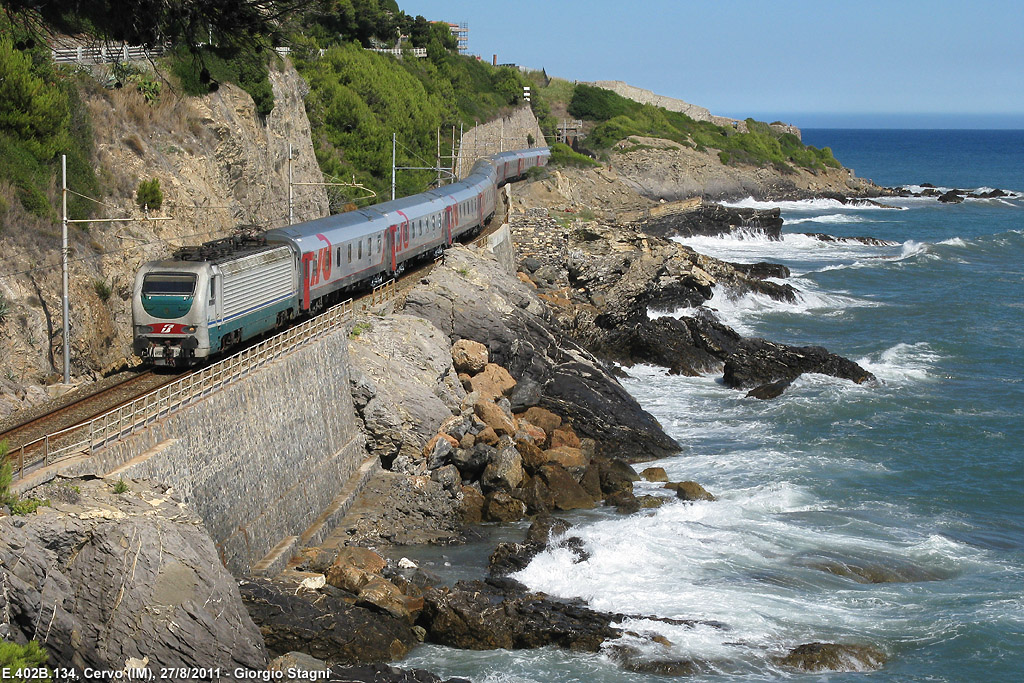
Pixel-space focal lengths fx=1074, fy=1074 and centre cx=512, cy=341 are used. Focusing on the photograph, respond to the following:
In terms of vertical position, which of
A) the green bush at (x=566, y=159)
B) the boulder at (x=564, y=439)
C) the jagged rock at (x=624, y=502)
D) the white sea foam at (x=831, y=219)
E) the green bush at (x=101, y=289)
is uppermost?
the green bush at (x=566, y=159)

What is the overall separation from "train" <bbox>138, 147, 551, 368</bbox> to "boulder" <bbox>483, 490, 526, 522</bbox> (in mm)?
7239

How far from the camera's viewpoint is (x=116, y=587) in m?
15.3

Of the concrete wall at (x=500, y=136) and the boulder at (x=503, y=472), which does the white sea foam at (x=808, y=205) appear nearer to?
the concrete wall at (x=500, y=136)

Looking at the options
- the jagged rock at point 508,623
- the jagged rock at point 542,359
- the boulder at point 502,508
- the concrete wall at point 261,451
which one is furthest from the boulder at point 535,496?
the jagged rock at point 508,623

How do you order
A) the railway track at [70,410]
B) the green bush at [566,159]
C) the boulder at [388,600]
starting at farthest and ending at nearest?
the green bush at [566,159] < the boulder at [388,600] < the railway track at [70,410]

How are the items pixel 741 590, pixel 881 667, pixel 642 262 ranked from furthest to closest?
pixel 642 262 < pixel 741 590 < pixel 881 667

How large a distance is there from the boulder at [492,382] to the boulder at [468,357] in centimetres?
25

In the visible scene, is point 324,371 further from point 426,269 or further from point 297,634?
point 426,269

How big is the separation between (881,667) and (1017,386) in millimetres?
27476

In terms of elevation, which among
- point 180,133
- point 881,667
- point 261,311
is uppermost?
point 180,133

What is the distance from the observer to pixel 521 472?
27.8 metres

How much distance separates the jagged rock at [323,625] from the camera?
18578 millimetres

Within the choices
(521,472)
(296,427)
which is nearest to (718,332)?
(521,472)

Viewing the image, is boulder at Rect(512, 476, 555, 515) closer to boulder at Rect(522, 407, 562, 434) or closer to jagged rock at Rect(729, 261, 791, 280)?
boulder at Rect(522, 407, 562, 434)
